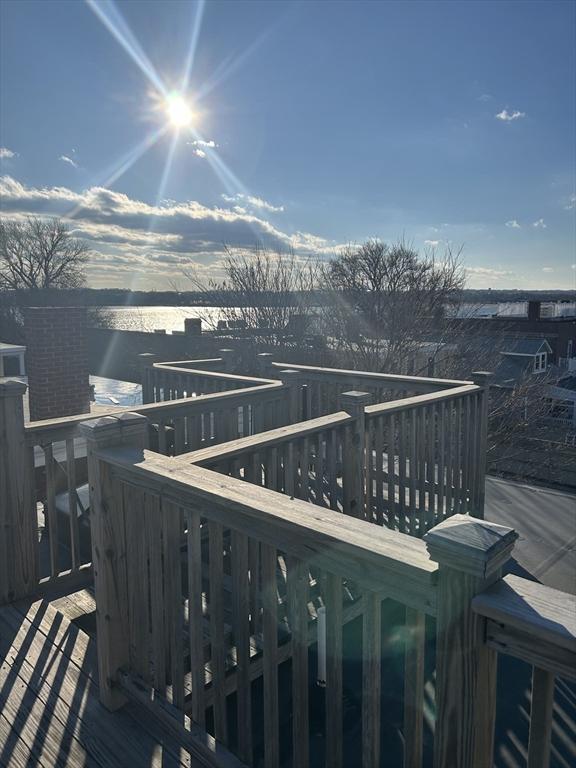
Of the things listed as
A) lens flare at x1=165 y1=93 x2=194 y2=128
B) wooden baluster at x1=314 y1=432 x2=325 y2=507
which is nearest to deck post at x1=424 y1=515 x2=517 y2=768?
wooden baluster at x1=314 y1=432 x2=325 y2=507

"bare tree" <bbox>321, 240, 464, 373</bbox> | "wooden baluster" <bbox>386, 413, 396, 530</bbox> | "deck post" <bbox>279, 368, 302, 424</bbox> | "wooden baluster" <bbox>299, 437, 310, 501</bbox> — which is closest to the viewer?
"wooden baluster" <bbox>299, 437, 310, 501</bbox>

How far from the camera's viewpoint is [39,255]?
42656mm

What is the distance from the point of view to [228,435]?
440cm

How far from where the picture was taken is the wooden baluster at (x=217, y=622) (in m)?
1.86

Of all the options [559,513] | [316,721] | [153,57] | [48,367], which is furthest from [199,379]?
[153,57]

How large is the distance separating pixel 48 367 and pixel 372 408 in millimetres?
6613

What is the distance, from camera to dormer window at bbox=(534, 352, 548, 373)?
103 feet

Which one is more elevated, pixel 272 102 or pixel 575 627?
pixel 272 102

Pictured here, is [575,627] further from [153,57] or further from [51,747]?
[153,57]

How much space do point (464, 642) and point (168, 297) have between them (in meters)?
29.8

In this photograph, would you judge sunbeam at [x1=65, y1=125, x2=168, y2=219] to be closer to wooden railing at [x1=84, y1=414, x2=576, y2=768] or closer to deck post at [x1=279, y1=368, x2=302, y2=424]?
deck post at [x1=279, y1=368, x2=302, y2=424]

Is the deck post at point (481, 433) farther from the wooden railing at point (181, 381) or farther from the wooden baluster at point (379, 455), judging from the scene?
the wooden railing at point (181, 381)

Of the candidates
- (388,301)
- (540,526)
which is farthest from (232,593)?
(388,301)

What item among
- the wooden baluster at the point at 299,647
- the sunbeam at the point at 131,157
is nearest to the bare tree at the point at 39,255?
the sunbeam at the point at 131,157
